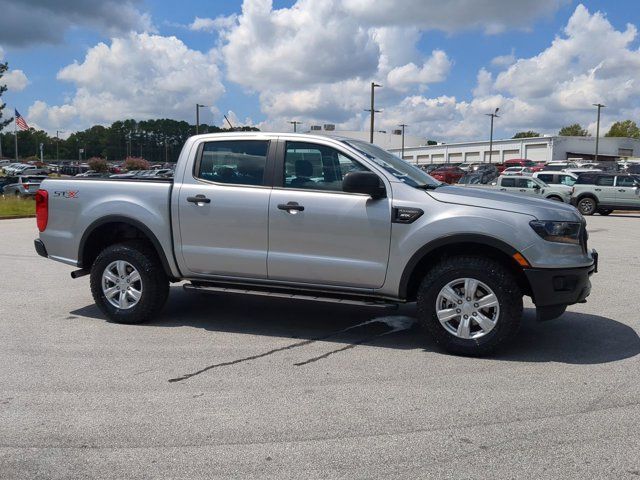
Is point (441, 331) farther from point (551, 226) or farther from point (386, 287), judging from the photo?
point (551, 226)

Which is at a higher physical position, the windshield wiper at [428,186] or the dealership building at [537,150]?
the dealership building at [537,150]

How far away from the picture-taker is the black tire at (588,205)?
2480 centimetres

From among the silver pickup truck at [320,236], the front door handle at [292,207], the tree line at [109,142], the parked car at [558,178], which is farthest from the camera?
the tree line at [109,142]

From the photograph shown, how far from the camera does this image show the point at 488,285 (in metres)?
5.25

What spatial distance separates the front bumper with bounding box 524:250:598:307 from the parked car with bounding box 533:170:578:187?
22.3 metres

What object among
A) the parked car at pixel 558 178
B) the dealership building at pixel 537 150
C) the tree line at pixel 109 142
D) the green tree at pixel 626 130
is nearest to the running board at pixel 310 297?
the parked car at pixel 558 178

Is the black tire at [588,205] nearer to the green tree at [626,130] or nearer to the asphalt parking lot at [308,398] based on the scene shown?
the asphalt parking lot at [308,398]

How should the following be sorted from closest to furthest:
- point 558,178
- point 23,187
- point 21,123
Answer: point 558,178, point 23,187, point 21,123

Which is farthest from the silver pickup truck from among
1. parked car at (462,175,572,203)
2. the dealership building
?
the dealership building

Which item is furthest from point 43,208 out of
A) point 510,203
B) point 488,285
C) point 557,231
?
point 557,231

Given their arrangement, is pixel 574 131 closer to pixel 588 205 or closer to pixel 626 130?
pixel 626 130

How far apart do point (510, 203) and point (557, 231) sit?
1.44 feet

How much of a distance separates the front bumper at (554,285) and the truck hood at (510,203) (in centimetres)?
44

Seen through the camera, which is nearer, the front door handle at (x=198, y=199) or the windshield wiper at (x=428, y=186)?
the windshield wiper at (x=428, y=186)
